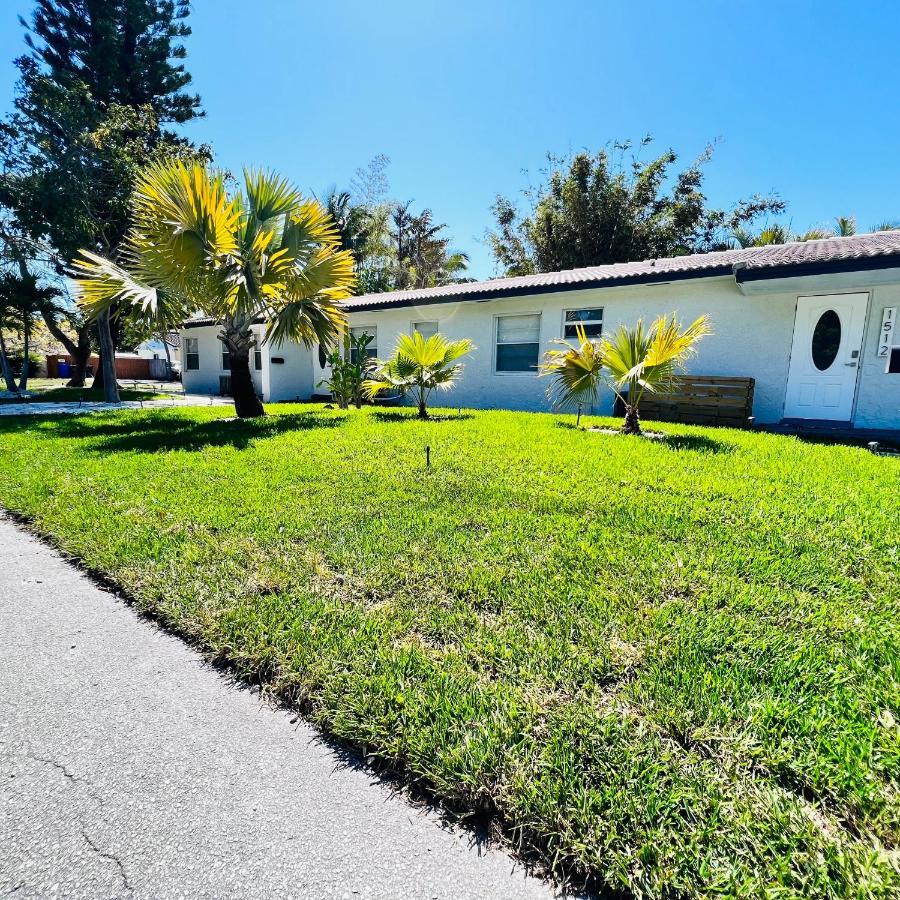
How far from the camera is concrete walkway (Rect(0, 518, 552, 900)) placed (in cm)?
139

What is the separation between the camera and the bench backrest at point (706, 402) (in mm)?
8727

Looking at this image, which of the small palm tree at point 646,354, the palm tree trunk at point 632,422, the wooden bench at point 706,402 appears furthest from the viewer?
the wooden bench at point 706,402

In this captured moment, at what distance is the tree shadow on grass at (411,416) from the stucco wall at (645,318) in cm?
272

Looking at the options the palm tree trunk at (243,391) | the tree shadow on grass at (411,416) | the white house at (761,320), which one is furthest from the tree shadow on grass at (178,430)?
the white house at (761,320)

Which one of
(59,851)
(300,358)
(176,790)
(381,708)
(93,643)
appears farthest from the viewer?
(300,358)

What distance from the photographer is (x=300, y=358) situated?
16422 mm

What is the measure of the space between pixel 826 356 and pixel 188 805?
1082 cm

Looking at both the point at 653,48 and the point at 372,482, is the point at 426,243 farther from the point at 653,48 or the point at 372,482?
the point at 372,482

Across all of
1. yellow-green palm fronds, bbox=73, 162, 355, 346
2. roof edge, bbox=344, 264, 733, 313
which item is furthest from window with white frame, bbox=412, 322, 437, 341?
yellow-green palm fronds, bbox=73, 162, 355, 346

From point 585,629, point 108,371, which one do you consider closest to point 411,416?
point 585,629

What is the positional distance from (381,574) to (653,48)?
19.6 m

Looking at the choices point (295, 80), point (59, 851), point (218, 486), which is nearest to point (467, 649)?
point (59, 851)

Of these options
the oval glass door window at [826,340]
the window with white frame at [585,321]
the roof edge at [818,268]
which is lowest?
the oval glass door window at [826,340]

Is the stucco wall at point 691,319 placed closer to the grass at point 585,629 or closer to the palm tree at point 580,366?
the palm tree at point 580,366
